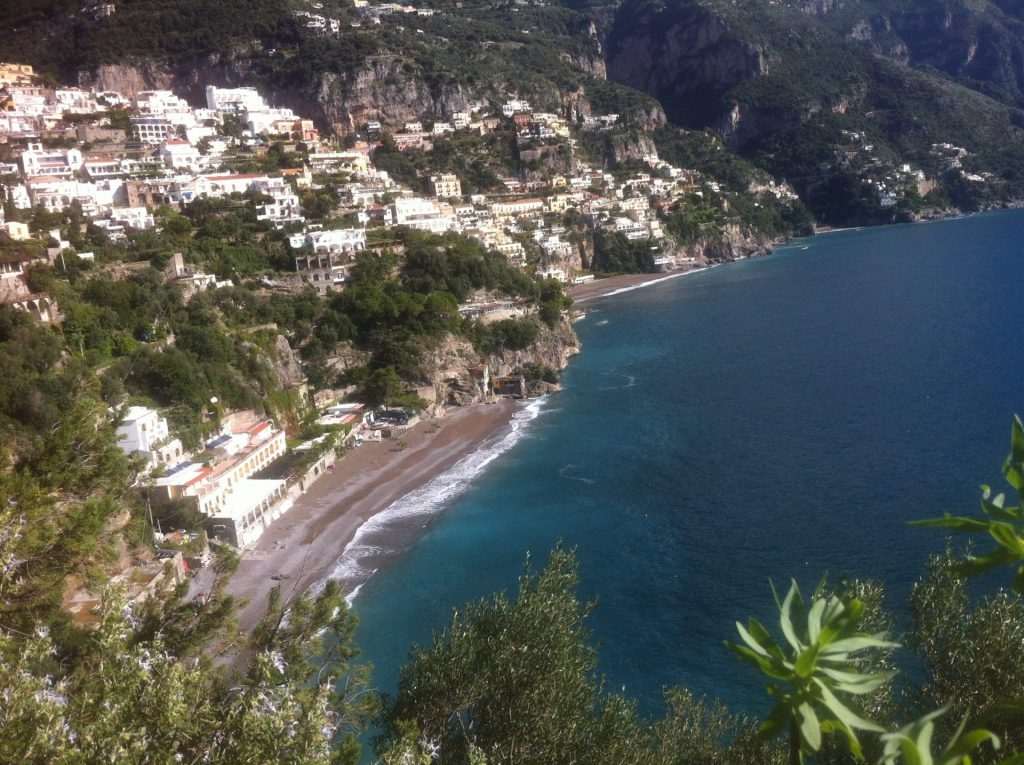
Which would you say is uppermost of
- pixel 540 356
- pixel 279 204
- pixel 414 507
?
pixel 279 204

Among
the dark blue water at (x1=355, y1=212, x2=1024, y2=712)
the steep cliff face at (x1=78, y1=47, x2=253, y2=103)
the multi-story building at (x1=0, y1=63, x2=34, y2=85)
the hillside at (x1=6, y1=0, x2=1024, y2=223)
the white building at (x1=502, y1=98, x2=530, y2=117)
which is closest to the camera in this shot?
the dark blue water at (x1=355, y1=212, x2=1024, y2=712)

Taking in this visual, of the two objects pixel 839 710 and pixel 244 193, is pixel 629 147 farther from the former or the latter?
pixel 839 710

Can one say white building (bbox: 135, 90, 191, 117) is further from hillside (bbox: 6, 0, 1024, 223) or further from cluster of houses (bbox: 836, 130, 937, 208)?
cluster of houses (bbox: 836, 130, 937, 208)

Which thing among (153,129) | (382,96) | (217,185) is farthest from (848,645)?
(382,96)

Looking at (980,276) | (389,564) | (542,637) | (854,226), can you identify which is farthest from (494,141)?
(542,637)

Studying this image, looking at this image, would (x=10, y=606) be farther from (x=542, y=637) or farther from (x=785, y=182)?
(x=785, y=182)

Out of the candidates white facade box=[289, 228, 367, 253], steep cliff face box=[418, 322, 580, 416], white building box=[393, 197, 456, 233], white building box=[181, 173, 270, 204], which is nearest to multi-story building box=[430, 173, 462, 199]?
white building box=[393, 197, 456, 233]
